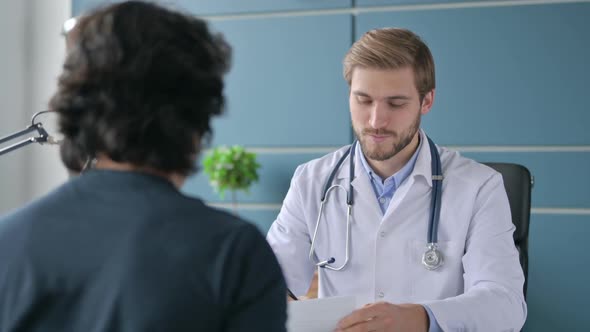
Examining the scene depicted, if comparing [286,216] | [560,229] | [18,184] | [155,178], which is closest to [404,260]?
[286,216]

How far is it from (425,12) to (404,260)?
1.92 meters

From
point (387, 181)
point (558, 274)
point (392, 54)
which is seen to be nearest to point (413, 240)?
point (387, 181)

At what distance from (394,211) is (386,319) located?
43 centimetres

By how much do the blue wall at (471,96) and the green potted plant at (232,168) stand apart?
5.8 inches

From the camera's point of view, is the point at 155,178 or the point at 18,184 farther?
the point at 18,184

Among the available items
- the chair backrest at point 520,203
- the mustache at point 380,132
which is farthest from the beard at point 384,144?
the chair backrest at point 520,203

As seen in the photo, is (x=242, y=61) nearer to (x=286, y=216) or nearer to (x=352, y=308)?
(x=286, y=216)

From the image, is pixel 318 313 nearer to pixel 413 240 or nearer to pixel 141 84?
pixel 413 240

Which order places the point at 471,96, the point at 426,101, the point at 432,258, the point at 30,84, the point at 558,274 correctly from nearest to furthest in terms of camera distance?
the point at 432,258, the point at 426,101, the point at 558,274, the point at 471,96, the point at 30,84

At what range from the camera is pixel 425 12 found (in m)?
3.47

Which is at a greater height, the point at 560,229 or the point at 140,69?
the point at 140,69

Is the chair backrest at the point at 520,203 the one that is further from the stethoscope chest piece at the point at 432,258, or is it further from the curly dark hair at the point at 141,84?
the curly dark hair at the point at 141,84

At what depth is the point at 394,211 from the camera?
1.84m

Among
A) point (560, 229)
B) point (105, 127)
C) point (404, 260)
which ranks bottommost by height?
point (560, 229)
